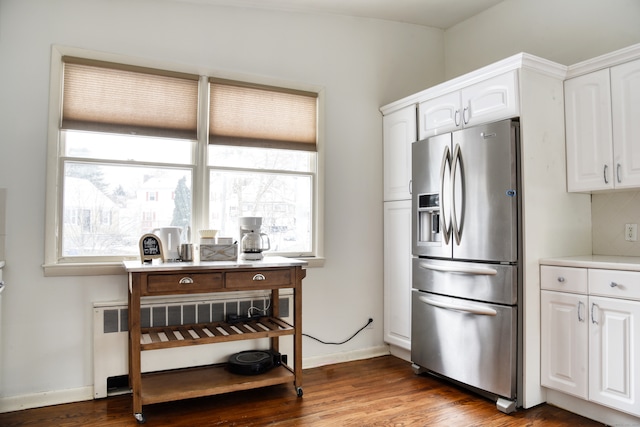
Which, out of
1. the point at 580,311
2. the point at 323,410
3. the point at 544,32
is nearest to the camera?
the point at 580,311

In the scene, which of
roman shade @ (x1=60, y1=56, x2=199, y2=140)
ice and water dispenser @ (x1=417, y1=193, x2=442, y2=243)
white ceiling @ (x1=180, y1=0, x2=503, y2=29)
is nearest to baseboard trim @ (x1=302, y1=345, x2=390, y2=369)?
ice and water dispenser @ (x1=417, y1=193, x2=442, y2=243)

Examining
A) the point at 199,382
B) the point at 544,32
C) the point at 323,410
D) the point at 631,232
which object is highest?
the point at 544,32

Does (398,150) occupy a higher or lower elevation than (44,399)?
higher

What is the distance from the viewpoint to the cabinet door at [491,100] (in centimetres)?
265

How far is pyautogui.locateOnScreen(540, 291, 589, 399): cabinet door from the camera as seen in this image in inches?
96.3

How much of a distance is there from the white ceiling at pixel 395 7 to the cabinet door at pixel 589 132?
129 cm

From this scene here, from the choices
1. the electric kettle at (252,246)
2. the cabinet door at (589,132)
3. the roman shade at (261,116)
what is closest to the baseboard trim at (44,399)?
the electric kettle at (252,246)

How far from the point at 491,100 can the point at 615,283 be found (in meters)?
1.27

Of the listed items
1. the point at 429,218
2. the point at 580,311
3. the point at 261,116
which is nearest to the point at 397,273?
the point at 429,218

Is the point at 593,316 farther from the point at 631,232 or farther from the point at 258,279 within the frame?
the point at 258,279

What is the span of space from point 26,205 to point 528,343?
3098 millimetres

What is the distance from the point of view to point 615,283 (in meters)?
2.31

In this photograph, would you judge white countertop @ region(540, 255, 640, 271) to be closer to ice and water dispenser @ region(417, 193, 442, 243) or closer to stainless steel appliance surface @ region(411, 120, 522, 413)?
stainless steel appliance surface @ region(411, 120, 522, 413)

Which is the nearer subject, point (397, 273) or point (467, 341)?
point (467, 341)
